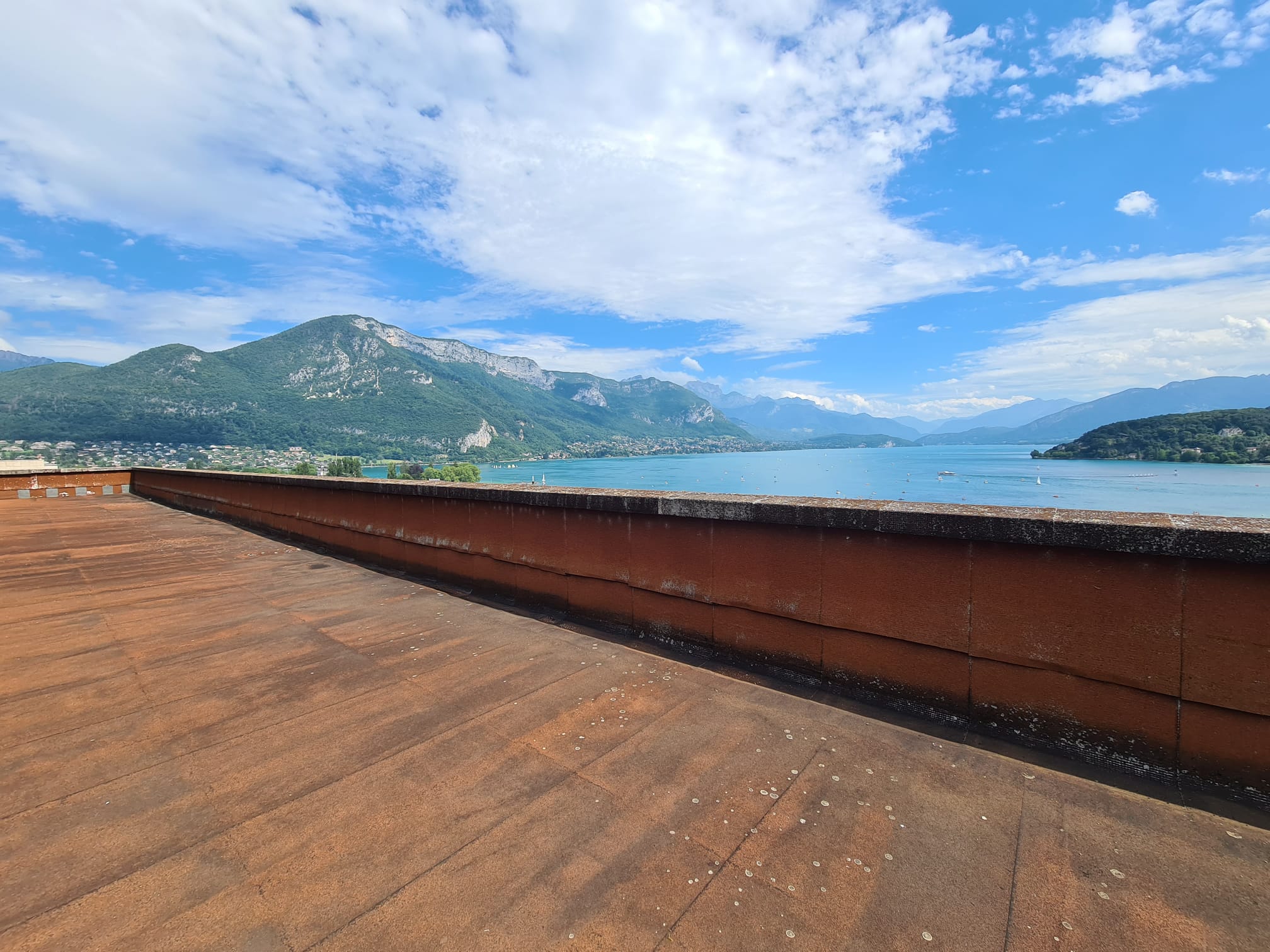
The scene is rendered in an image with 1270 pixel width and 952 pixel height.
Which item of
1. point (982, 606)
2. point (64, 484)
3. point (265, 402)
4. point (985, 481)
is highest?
point (265, 402)

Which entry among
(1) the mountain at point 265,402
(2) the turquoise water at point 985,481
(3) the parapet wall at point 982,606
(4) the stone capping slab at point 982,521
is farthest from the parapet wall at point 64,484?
(1) the mountain at point 265,402

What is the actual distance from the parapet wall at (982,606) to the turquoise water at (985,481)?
4242 centimetres

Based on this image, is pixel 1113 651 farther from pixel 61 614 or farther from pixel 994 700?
pixel 61 614

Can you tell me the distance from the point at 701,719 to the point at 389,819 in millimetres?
1446

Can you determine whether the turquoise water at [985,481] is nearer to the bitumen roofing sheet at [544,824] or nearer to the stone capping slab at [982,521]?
the stone capping slab at [982,521]

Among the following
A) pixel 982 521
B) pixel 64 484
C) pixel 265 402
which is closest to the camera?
pixel 982 521

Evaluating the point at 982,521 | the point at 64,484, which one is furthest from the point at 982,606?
the point at 64,484

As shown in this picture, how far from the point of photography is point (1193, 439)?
376 ft

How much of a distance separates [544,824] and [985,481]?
5318 inches

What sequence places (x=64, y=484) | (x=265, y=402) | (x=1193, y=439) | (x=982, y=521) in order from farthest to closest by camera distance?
(x=265, y=402)
(x=1193, y=439)
(x=64, y=484)
(x=982, y=521)

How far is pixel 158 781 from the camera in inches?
87.5

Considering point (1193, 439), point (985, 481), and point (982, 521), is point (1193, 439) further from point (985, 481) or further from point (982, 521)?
point (982, 521)

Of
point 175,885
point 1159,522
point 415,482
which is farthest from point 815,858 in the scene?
point 415,482

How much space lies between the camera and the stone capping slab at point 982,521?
6.75ft
